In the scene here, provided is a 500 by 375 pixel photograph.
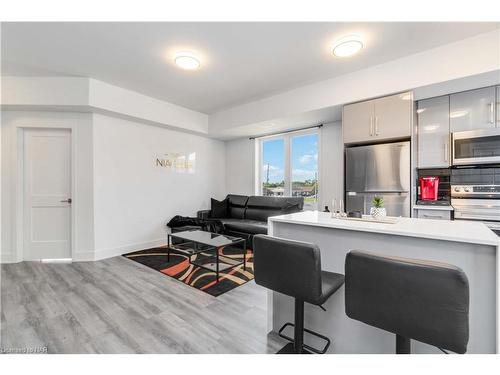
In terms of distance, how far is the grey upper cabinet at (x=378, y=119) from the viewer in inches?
114

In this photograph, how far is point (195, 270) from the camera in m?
3.27

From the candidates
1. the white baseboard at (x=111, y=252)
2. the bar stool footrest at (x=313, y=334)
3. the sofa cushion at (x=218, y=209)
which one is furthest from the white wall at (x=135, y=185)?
the bar stool footrest at (x=313, y=334)

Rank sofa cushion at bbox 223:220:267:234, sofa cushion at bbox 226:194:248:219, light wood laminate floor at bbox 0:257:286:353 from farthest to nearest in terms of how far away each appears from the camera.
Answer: sofa cushion at bbox 226:194:248:219 < sofa cushion at bbox 223:220:267:234 < light wood laminate floor at bbox 0:257:286:353

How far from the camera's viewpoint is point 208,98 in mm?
4234

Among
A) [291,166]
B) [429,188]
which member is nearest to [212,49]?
[291,166]

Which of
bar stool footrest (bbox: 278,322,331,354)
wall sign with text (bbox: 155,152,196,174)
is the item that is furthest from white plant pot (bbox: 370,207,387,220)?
wall sign with text (bbox: 155,152,196,174)

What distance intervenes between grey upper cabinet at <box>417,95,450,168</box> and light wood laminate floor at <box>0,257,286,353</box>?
2724mm

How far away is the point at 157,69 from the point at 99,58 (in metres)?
0.67

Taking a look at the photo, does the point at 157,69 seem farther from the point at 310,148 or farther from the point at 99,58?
the point at 310,148

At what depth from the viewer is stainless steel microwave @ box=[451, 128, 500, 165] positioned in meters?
2.58

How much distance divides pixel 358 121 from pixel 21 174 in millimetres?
5249

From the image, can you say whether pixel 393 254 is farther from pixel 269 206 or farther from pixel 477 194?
pixel 269 206

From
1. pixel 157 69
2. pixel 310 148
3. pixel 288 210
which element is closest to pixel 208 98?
pixel 157 69

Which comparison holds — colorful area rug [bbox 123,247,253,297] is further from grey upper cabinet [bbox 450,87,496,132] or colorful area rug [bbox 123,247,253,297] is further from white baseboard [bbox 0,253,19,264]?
grey upper cabinet [bbox 450,87,496,132]
